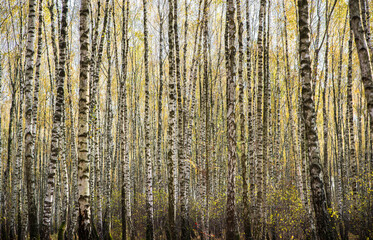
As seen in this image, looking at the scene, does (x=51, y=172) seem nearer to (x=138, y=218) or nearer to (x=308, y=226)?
(x=138, y=218)

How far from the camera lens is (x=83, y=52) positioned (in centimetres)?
584

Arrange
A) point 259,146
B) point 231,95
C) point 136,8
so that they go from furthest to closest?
point 136,8 → point 259,146 → point 231,95

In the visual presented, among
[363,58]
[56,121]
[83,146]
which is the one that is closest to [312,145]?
[363,58]

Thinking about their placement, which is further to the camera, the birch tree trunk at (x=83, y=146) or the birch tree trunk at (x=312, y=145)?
the birch tree trunk at (x=83, y=146)

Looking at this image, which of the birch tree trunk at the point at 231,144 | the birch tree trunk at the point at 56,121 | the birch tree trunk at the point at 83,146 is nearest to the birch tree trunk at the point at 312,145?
the birch tree trunk at the point at 231,144

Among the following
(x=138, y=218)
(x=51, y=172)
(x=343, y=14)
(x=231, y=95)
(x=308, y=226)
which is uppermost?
(x=343, y=14)

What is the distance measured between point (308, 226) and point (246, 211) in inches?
108

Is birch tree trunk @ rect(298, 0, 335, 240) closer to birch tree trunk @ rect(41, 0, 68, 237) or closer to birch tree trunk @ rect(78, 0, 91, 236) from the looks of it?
birch tree trunk @ rect(78, 0, 91, 236)

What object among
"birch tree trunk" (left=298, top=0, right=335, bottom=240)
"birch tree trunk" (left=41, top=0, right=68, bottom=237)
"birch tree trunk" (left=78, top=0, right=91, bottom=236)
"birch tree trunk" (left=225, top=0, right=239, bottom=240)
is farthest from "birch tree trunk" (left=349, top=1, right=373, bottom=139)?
"birch tree trunk" (left=41, top=0, right=68, bottom=237)

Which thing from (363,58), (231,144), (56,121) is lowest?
(231,144)

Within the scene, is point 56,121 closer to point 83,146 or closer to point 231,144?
point 83,146

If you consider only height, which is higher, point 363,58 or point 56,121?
point 363,58

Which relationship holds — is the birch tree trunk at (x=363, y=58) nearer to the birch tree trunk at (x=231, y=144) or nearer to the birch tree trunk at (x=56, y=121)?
the birch tree trunk at (x=231, y=144)

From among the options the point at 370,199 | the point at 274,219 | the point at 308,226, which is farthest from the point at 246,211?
the point at 370,199
